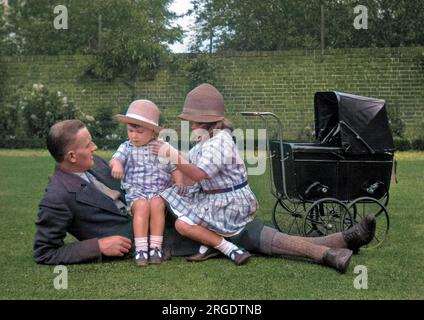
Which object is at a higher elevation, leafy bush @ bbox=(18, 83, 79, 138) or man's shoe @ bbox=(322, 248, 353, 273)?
leafy bush @ bbox=(18, 83, 79, 138)

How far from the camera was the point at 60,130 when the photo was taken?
13.1 feet

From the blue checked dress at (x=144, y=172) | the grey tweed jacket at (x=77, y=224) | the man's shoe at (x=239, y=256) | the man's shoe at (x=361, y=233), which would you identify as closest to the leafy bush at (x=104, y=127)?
the blue checked dress at (x=144, y=172)

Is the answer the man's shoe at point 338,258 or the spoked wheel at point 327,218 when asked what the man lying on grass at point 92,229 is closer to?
the man's shoe at point 338,258

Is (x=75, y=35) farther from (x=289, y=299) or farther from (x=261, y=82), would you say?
(x=289, y=299)

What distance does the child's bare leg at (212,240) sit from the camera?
159 inches

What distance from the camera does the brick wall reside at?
15469 mm

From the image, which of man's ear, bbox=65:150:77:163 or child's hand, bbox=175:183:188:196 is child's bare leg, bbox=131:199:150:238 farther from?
man's ear, bbox=65:150:77:163

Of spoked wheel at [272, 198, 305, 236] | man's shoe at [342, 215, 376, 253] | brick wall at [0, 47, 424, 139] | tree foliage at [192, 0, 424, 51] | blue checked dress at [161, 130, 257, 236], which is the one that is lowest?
spoked wheel at [272, 198, 305, 236]

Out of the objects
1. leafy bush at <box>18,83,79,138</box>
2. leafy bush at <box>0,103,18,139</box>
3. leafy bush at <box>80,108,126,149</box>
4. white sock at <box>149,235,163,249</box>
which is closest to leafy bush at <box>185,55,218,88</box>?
leafy bush at <box>80,108,126,149</box>

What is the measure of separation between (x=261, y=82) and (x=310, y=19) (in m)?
8.29

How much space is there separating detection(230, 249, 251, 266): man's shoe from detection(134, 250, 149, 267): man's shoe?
54 cm

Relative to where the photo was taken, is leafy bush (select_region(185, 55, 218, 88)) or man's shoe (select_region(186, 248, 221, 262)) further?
leafy bush (select_region(185, 55, 218, 88))

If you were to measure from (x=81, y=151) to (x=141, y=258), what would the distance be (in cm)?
77
